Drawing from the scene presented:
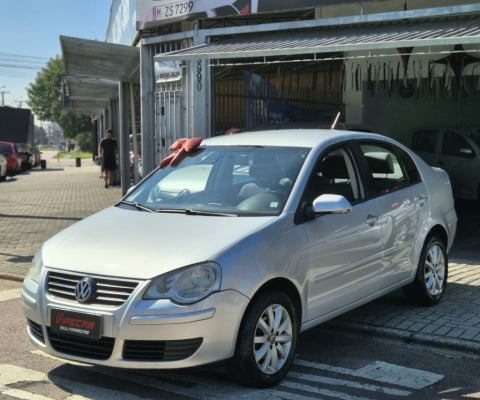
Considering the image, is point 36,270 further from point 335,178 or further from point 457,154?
point 457,154

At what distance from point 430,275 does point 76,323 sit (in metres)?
3.55

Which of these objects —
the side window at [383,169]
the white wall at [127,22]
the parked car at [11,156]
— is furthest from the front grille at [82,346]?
the parked car at [11,156]

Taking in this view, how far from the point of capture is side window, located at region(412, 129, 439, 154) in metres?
13.8

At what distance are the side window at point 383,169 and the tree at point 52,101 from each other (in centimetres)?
7627

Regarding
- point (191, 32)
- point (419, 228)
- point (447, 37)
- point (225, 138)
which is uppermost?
point (191, 32)

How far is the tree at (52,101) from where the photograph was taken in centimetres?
7950

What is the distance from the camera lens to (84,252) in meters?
4.09

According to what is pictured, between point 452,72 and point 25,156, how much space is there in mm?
26417

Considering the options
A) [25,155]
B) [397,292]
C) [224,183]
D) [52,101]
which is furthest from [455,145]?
[52,101]

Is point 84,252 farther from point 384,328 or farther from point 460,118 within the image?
point 460,118

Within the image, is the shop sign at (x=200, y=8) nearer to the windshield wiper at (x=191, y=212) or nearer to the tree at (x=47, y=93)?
the windshield wiper at (x=191, y=212)

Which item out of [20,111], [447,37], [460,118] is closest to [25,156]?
[20,111]

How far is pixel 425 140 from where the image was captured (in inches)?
550

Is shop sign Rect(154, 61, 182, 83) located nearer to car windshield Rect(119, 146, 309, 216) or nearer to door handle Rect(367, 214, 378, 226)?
car windshield Rect(119, 146, 309, 216)
